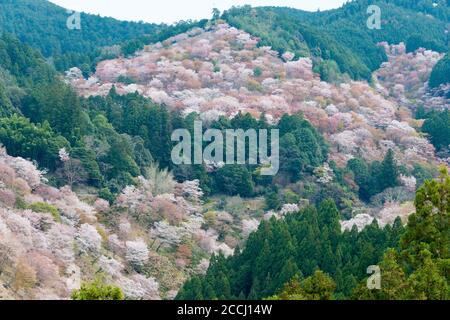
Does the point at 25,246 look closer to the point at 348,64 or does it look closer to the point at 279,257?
the point at 279,257

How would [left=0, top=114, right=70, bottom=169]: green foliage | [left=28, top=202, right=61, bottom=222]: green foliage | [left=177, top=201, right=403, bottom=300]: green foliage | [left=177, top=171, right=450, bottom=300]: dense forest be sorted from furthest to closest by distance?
[left=0, top=114, right=70, bottom=169]: green foliage, [left=28, top=202, right=61, bottom=222]: green foliage, [left=177, top=201, right=403, bottom=300]: green foliage, [left=177, top=171, right=450, bottom=300]: dense forest

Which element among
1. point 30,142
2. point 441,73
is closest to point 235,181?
point 30,142

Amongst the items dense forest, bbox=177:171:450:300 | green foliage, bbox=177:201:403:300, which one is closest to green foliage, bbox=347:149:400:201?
dense forest, bbox=177:171:450:300

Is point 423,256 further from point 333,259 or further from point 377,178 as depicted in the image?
point 377,178

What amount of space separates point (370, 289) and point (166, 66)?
52350 mm

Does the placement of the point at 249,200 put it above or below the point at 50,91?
below

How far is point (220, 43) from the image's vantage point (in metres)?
77.3

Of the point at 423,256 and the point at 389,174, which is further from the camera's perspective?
the point at 389,174

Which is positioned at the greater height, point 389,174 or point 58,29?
point 58,29

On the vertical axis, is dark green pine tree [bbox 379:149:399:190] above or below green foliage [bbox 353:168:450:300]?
below

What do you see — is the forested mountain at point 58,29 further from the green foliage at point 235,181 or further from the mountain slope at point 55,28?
the green foliage at point 235,181

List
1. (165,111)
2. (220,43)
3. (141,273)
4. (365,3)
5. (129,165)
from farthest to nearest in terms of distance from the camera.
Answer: (365,3) < (220,43) < (165,111) < (129,165) < (141,273)

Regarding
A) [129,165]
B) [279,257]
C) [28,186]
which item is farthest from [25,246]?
[129,165]

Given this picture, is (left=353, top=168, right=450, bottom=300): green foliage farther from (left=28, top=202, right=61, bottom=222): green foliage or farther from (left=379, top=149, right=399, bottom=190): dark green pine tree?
(left=379, top=149, right=399, bottom=190): dark green pine tree
